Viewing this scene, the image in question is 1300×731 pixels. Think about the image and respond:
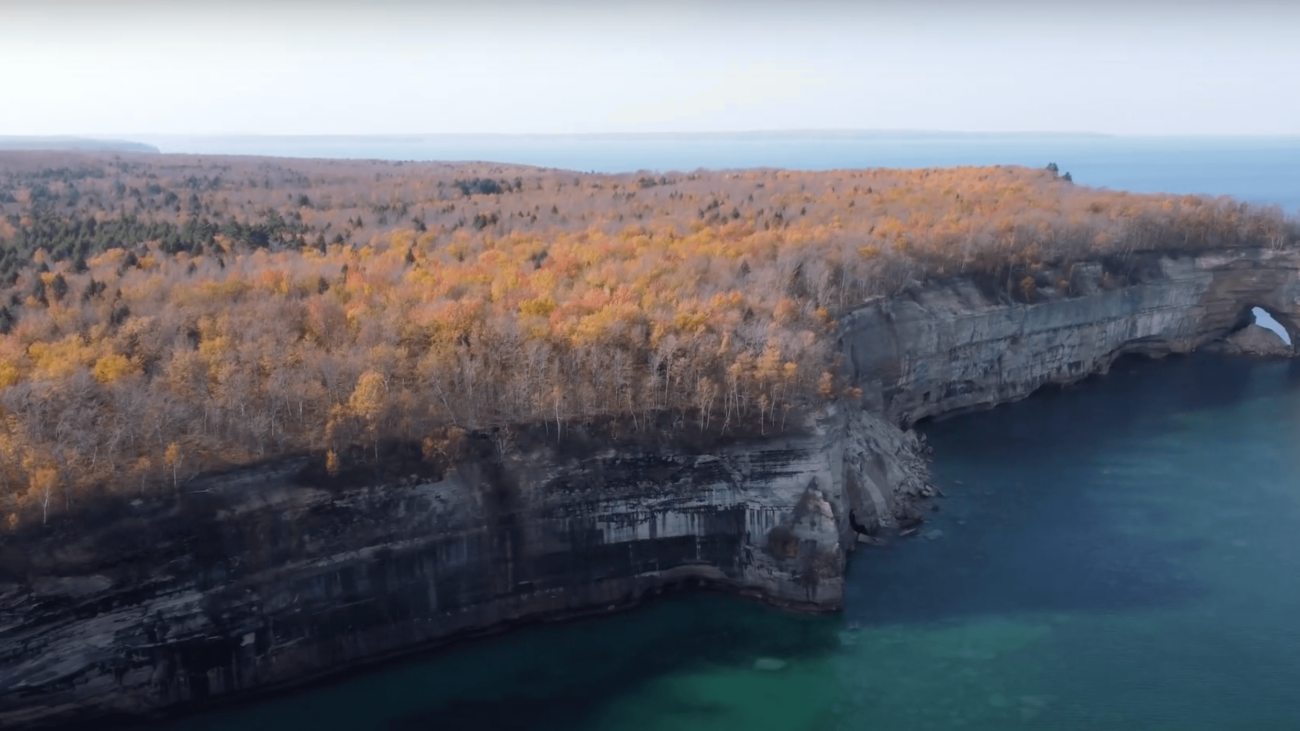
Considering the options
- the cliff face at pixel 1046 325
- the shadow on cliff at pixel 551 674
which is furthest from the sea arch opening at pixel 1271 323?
the shadow on cliff at pixel 551 674

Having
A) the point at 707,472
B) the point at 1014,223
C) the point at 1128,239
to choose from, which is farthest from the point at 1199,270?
the point at 707,472

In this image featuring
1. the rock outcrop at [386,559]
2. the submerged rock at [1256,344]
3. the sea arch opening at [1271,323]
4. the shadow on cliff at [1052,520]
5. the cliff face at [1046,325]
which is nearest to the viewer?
the rock outcrop at [386,559]

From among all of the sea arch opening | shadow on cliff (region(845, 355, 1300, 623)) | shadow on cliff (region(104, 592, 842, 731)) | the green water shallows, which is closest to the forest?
the sea arch opening

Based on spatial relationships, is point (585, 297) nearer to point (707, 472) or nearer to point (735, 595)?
point (707, 472)

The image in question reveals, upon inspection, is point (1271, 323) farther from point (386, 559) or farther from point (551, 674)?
point (386, 559)

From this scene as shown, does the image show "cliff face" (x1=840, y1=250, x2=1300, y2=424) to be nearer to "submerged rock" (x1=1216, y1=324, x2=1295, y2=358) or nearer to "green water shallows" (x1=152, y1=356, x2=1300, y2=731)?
"submerged rock" (x1=1216, y1=324, x2=1295, y2=358)

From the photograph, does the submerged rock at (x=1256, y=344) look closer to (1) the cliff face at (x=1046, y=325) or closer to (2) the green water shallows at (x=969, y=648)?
A: (1) the cliff face at (x=1046, y=325)
